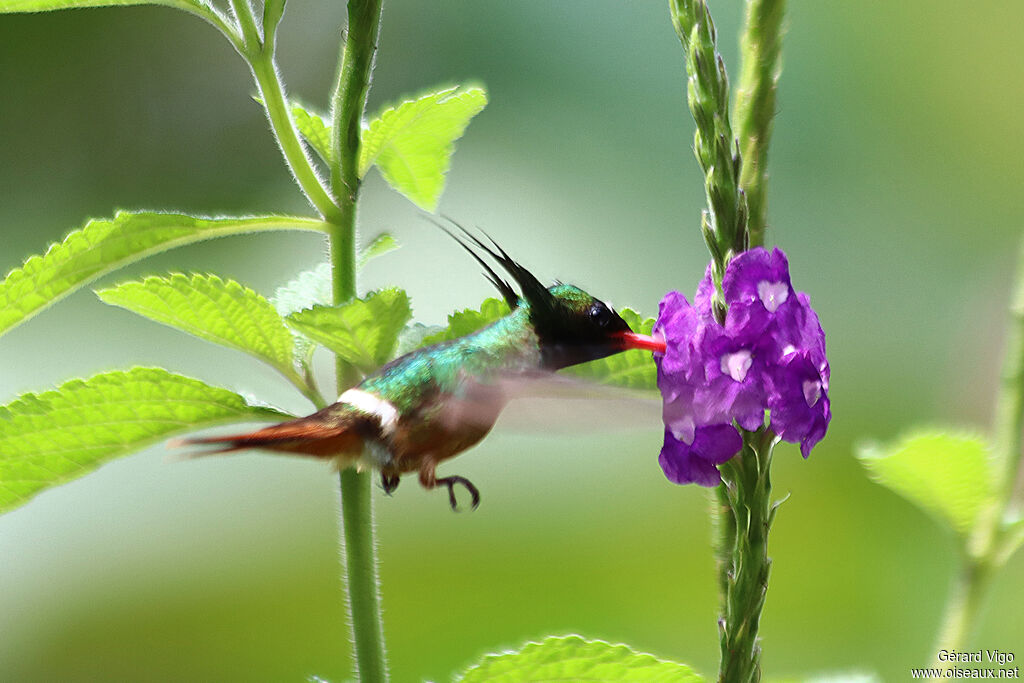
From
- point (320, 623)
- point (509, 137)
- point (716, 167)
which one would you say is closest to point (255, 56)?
point (716, 167)

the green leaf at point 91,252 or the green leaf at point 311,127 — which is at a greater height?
the green leaf at point 311,127

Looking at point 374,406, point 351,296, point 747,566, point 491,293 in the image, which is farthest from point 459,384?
point 491,293

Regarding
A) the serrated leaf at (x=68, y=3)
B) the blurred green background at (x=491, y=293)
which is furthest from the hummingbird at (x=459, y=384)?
the blurred green background at (x=491, y=293)

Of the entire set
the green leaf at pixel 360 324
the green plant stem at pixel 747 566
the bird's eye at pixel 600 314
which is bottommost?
the green plant stem at pixel 747 566

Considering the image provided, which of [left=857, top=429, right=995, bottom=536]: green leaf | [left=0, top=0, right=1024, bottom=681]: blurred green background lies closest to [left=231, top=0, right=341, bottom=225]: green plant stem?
[left=857, top=429, right=995, bottom=536]: green leaf

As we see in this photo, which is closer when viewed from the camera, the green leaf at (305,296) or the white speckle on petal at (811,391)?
the white speckle on petal at (811,391)

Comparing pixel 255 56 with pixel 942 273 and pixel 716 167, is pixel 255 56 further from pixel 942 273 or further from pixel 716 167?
pixel 942 273

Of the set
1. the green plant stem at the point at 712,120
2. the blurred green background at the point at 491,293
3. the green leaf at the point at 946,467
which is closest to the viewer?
the green plant stem at the point at 712,120

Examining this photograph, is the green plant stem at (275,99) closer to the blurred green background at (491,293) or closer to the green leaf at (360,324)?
the green leaf at (360,324)
